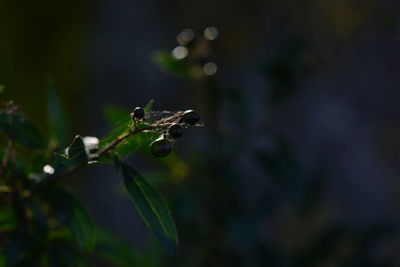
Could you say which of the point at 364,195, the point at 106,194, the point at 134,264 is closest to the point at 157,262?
the point at 134,264

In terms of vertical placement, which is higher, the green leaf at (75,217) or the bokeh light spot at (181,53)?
the bokeh light spot at (181,53)

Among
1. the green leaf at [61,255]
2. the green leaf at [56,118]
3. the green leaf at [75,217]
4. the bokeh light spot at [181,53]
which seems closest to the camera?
the green leaf at [75,217]

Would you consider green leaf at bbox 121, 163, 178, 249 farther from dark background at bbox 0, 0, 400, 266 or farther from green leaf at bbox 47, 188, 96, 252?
dark background at bbox 0, 0, 400, 266

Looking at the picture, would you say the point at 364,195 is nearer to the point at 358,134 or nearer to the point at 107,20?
the point at 358,134

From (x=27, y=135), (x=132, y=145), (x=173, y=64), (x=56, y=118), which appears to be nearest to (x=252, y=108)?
(x=173, y=64)

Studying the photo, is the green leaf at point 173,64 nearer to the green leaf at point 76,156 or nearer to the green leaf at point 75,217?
the green leaf at point 75,217

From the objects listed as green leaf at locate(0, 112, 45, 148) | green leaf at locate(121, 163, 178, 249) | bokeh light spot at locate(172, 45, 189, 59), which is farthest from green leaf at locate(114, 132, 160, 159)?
bokeh light spot at locate(172, 45, 189, 59)

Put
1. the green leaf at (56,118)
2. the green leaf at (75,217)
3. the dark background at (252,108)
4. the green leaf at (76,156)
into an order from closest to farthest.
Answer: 1. the green leaf at (76,156)
2. the green leaf at (75,217)
3. the green leaf at (56,118)
4. the dark background at (252,108)

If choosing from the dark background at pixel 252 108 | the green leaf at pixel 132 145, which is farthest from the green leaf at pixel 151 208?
the dark background at pixel 252 108
